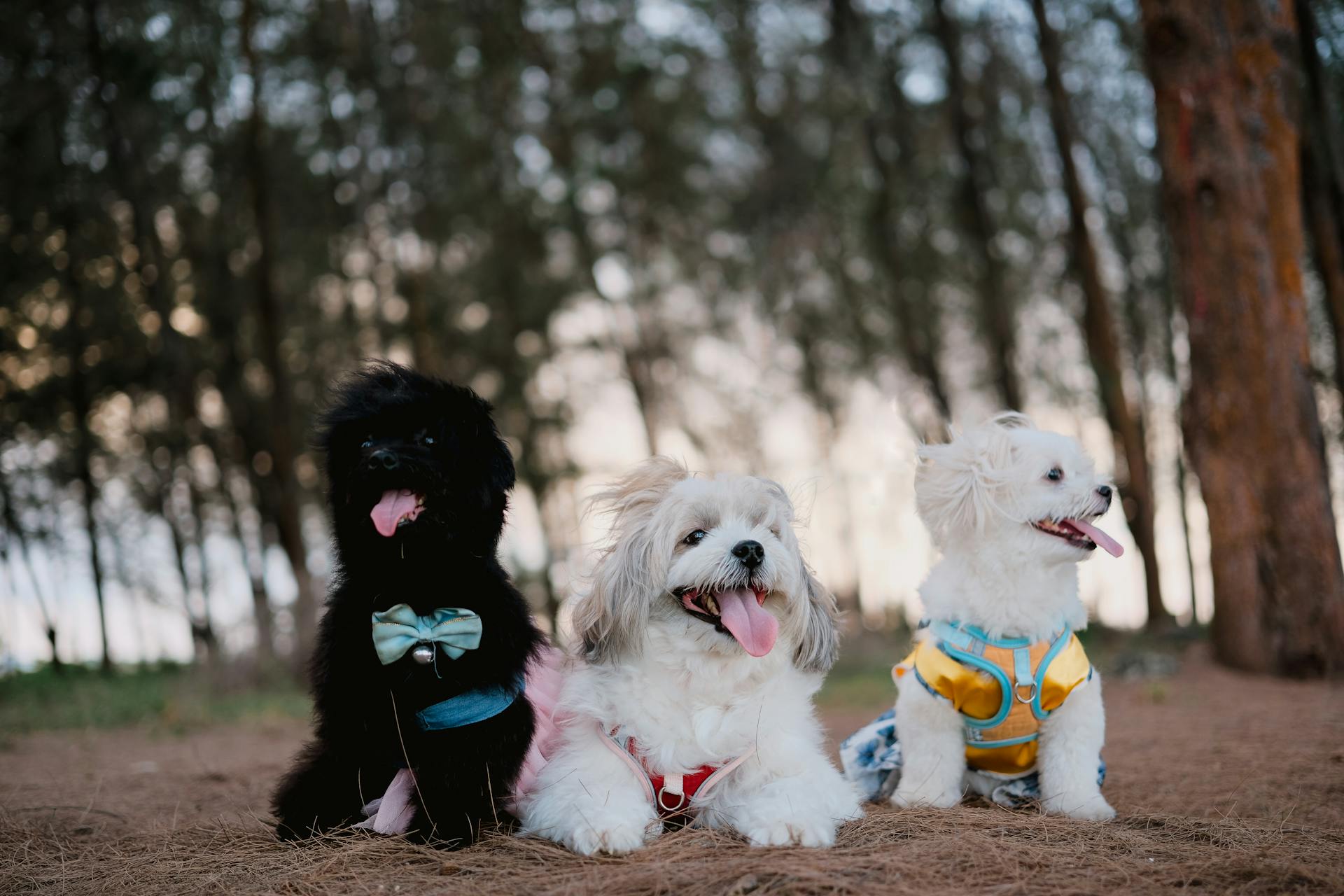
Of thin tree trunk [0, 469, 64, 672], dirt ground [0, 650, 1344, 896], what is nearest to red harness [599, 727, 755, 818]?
dirt ground [0, 650, 1344, 896]

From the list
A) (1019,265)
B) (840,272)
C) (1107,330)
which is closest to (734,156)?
(840,272)

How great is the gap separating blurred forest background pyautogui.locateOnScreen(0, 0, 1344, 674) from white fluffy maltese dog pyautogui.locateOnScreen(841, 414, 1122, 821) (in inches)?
194

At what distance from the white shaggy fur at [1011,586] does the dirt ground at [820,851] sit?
0.57ft

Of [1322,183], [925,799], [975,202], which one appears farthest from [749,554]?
[975,202]

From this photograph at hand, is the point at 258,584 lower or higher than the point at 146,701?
higher

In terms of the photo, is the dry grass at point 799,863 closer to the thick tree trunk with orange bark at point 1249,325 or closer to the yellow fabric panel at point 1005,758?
the yellow fabric panel at point 1005,758

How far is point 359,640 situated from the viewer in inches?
114

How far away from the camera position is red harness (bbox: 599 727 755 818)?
2.99 meters

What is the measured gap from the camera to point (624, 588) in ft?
10.1

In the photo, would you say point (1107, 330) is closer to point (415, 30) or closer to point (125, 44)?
point (415, 30)

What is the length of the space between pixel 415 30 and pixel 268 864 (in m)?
12.5

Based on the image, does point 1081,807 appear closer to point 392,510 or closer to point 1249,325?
point 392,510

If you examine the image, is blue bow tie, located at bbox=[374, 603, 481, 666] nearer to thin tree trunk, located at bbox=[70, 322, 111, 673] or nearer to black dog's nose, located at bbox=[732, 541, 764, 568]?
black dog's nose, located at bbox=[732, 541, 764, 568]

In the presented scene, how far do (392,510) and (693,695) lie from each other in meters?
1.09
